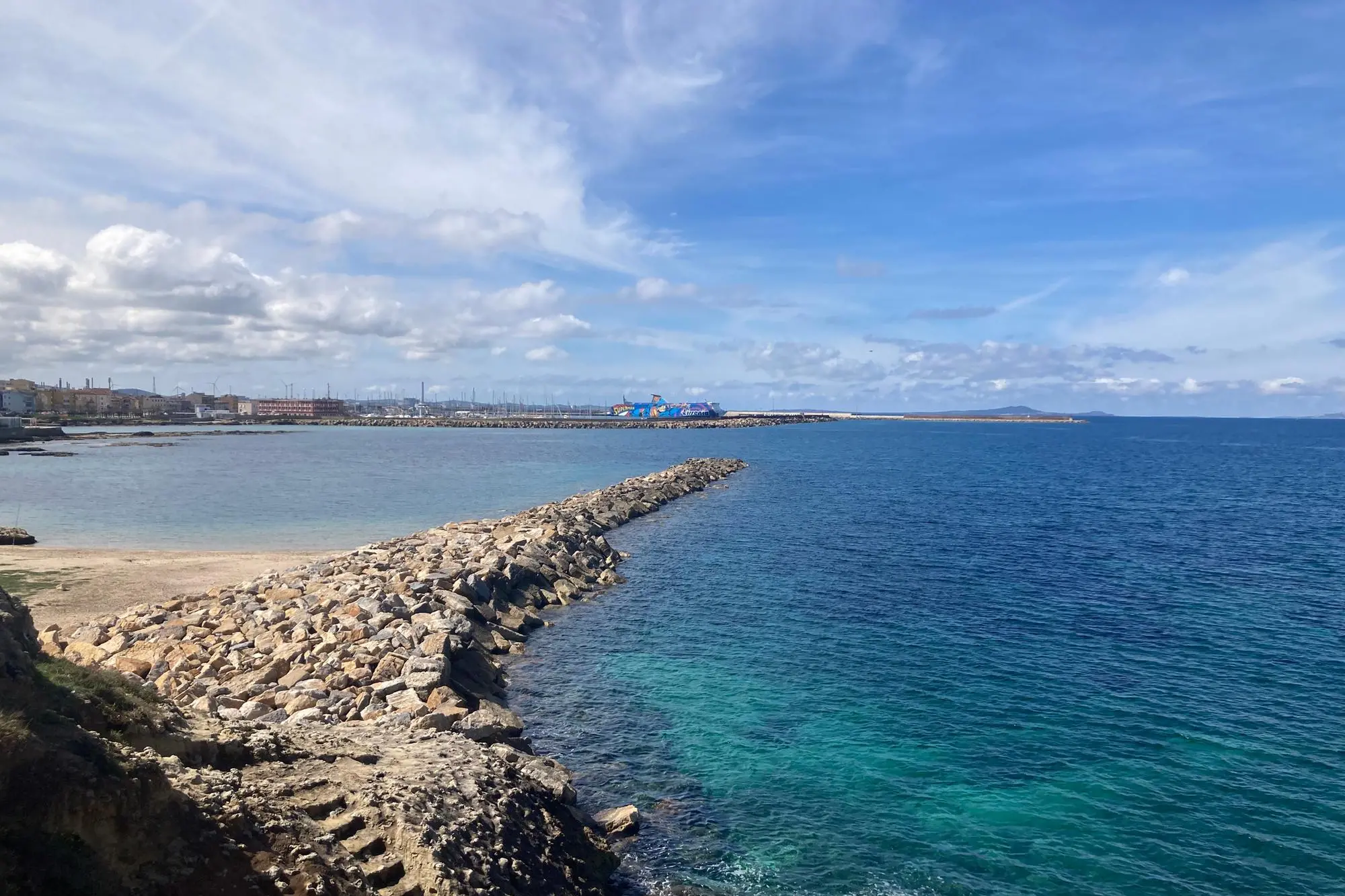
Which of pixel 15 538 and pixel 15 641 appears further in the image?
pixel 15 538

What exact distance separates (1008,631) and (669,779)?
15.2 metres

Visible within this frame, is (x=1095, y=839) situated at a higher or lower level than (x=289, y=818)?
lower

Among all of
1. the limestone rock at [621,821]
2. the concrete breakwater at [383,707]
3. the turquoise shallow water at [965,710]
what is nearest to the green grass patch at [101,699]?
the concrete breakwater at [383,707]

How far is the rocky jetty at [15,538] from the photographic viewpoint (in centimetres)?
4078

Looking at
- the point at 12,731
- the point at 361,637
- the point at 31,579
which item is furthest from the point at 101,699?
the point at 31,579

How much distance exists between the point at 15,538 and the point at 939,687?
45921 millimetres

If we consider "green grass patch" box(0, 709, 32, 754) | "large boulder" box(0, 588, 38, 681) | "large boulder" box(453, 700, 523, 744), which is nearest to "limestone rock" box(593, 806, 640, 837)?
"large boulder" box(453, 700, 523, 744)

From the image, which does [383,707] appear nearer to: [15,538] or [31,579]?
[31,579]

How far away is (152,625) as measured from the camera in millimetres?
23547

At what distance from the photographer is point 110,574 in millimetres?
32812

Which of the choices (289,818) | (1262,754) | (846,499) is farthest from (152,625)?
(846,499)

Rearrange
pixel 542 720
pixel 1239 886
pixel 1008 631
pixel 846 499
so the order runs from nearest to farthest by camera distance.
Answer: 1. pixel 1239 886
2. pixel 542 720
3. pixel 1008 631
4. pixel 846 499

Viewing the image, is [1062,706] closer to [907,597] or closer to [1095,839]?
[1095,839]

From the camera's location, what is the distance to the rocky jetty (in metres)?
40.8
